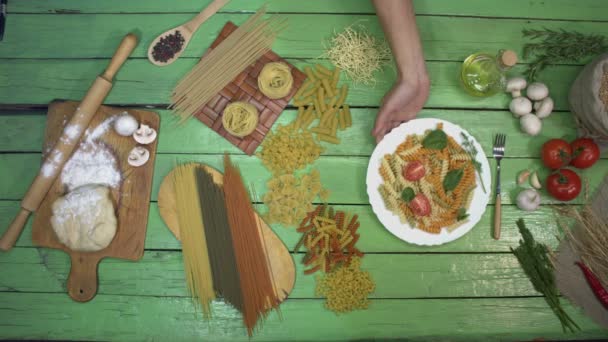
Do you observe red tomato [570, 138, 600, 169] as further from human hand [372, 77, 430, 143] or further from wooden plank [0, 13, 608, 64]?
human hand [372, 77, 430, 143]

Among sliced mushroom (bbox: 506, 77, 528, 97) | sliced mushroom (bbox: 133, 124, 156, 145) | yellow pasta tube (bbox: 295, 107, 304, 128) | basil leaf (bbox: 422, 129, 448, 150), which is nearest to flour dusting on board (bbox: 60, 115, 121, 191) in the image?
sliced mushroom (bbox: 133, 124, 156, 145)

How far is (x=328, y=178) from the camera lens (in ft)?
5.46

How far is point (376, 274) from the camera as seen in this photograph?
1.63 metres

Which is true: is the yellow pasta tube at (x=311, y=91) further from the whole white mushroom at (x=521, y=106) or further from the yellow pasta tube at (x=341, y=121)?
the whole white mushroom at (x=521, y=106)

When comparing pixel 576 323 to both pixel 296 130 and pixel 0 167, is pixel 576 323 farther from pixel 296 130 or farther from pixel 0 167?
pixel 0 167

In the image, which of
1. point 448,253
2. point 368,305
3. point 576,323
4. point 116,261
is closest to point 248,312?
point 368,305

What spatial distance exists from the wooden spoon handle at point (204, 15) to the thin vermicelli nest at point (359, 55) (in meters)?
0.51

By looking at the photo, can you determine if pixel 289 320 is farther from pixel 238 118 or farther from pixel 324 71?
pixel 324 71

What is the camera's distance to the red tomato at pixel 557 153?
1.57 m

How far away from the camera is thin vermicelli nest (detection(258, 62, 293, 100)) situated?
1596mm

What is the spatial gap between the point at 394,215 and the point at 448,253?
0.32m

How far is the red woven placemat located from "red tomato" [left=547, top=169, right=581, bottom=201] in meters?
1.10

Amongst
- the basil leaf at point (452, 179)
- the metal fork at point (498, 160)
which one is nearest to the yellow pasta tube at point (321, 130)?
the basil leaf at point (452, 179)

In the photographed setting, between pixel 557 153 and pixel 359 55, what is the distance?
0.88 metres
